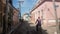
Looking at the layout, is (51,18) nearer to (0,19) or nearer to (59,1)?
(59,1)

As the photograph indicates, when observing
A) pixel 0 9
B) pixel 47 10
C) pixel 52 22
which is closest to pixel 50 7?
pixel 47 10

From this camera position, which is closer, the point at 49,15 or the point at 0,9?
the point at 0,9

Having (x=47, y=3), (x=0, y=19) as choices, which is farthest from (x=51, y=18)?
(x=0, y=19)

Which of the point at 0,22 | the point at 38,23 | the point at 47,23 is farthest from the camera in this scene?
the point at 47,23

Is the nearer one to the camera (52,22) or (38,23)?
(38,23)

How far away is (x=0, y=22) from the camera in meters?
18.0

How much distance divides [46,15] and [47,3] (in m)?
2.01

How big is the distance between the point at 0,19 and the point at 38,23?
14.4 ft

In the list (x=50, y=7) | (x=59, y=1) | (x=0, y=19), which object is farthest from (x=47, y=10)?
(x=0, y=19)

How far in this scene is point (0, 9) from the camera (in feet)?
59.9

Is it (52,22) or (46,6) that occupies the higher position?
(46,6)

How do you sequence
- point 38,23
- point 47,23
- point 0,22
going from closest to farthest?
point 38,23 → point 0,22 → point 47,23

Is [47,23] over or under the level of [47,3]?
under

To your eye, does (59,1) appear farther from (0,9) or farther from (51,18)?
(0,9)
